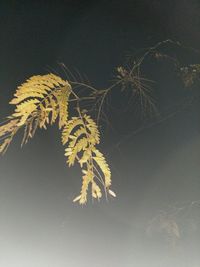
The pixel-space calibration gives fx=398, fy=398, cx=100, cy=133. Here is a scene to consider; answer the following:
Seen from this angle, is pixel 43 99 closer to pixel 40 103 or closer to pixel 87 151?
pixel 40 103

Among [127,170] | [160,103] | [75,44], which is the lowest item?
[127,170]

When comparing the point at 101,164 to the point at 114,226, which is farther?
the point at 114,226

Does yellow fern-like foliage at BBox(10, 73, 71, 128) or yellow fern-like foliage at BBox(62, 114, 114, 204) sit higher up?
yellow fern-like foliage at BBox(10, 73, 71, 128)

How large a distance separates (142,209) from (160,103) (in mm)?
388

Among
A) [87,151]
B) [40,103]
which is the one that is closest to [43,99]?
[40,103]

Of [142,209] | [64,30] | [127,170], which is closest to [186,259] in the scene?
[142,209]

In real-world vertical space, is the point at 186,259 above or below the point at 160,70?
below

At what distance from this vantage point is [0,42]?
145 centimetres

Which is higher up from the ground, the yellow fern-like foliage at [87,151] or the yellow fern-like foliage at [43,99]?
the yellow fern-like foliage at [43,99]

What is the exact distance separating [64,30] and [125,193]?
0.63 meters

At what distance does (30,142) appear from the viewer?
1420mm

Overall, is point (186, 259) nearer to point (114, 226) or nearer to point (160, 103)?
point (114, 226)

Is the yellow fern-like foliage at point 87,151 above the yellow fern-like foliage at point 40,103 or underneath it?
underneath

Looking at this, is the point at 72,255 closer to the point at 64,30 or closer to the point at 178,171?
the point at 178,171
